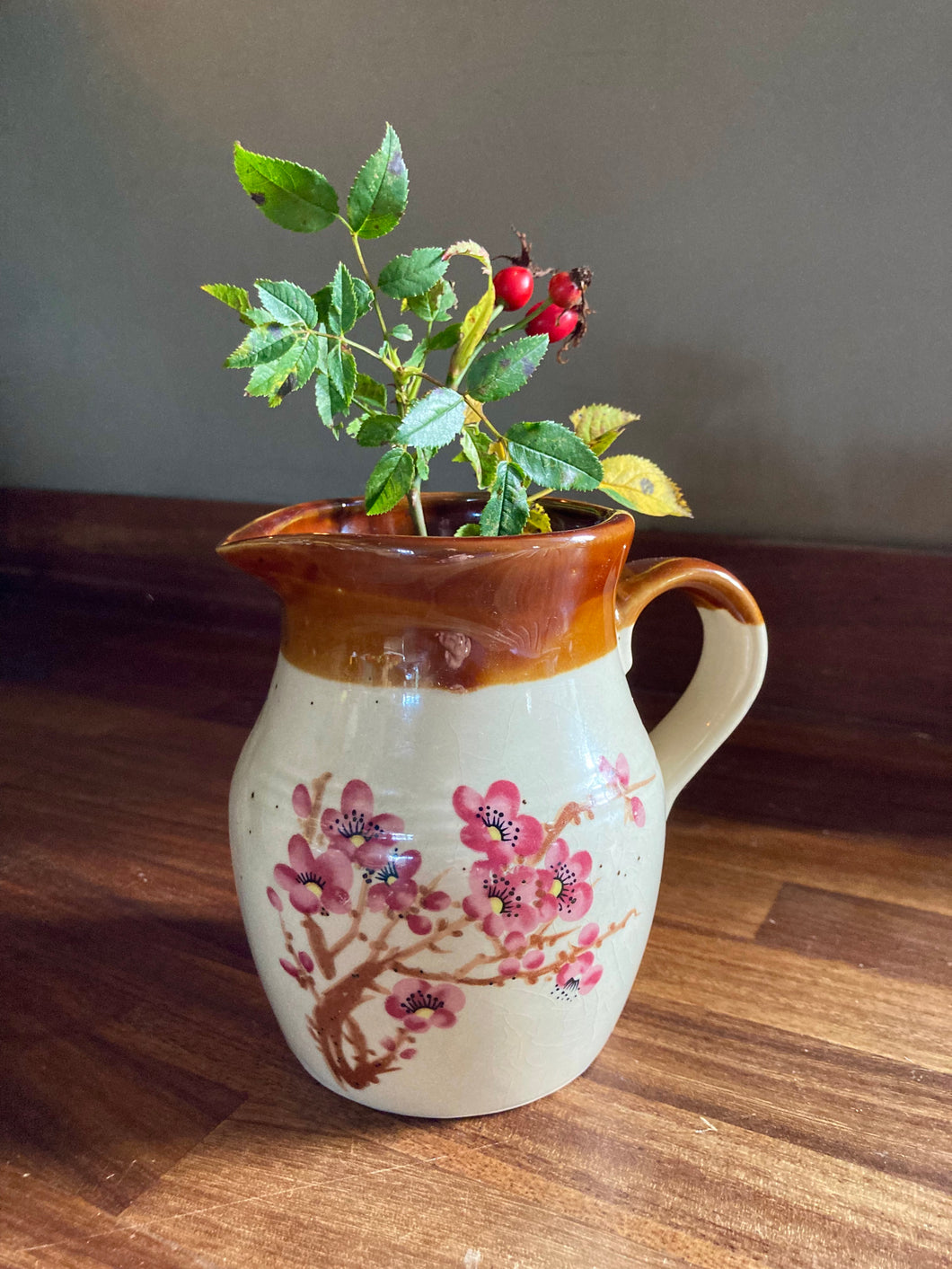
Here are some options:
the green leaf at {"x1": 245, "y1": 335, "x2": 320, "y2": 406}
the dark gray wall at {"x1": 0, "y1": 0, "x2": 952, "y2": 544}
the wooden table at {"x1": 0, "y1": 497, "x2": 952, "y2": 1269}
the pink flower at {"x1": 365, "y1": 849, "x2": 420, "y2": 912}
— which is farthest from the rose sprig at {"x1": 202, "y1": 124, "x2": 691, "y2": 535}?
the dark gray wall at {"x1": 0, "y1": 0, "x2": 952, "y2": 544}

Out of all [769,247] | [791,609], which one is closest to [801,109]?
[769,247]

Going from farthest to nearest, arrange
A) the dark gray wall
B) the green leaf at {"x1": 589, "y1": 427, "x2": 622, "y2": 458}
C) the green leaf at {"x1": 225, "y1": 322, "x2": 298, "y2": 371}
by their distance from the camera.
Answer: the dark gray wall
the green leaf at {"x1": 589, "y1": 427, "x2": 622, "y2": 458}
the green leaf at {"x1": 225, "y1": 322, "x2": 298, "y2": 371}

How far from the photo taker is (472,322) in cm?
35

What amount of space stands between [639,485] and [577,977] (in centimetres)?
19

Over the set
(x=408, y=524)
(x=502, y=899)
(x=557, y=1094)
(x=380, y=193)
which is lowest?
(x=557, y=1094)

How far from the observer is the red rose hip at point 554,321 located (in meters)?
0.36

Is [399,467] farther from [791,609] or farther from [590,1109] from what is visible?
[791,609]

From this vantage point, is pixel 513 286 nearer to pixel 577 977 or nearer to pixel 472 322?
pixel 472 322

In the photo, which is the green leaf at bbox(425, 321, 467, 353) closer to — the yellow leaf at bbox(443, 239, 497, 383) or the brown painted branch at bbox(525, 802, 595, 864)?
the yellow leaf at bbox(443, 239, 497, 383)

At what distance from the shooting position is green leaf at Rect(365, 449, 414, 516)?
325 millimetres

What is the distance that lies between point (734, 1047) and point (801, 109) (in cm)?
54

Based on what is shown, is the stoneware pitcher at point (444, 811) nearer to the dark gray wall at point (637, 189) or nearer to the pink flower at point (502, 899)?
the pink flower at point (502, 899)

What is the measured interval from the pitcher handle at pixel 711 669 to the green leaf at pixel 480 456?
72 millimetres

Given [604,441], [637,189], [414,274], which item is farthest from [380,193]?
[637,189]
